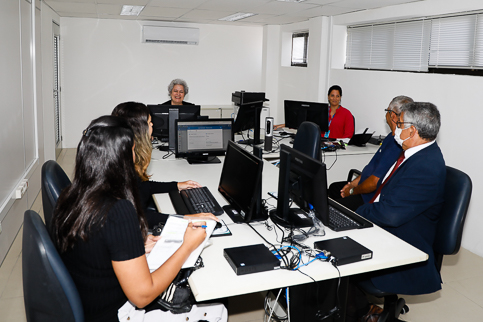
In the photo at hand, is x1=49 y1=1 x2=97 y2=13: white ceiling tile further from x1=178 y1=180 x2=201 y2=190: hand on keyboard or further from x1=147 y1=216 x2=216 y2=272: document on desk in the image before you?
x1=147 y1=216 x2=216 y2=272: document on desk

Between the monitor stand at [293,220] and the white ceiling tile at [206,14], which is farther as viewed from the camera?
the white ceiling tile at [206,14]

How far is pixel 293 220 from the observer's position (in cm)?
234

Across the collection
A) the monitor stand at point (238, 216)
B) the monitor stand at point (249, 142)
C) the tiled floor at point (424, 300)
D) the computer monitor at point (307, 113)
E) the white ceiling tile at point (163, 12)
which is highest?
the white ceiling tile at point (163, 12)

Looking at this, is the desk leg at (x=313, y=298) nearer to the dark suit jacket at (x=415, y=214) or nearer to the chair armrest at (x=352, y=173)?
the dark suit jacket at (x=415, y=214)

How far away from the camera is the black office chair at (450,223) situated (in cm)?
227

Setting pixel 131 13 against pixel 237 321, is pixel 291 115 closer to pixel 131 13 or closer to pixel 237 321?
pixel 237 321

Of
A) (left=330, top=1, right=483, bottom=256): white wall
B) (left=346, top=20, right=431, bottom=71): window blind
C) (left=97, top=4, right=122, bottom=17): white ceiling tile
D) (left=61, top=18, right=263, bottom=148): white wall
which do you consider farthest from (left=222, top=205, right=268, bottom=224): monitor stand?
(left=61, top=18, right=263, bottom=148): white wall

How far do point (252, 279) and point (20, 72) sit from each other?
357 cm

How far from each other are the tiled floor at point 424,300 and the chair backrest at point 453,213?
75 centimetres

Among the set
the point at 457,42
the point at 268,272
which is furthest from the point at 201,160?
the point at 457,42

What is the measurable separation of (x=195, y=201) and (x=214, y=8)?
4334 mm

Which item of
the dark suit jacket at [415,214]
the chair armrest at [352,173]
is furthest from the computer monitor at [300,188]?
the chair armrest at [352,173]

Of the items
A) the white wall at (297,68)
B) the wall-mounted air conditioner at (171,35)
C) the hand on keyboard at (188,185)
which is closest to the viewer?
the hand on keyboard at (188,185)

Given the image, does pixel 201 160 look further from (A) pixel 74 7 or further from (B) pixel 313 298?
(A) pixel 74 7
